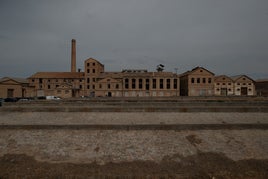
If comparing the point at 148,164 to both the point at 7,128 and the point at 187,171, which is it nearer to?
the point at 187,171

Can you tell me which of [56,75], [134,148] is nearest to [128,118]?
[134,148]

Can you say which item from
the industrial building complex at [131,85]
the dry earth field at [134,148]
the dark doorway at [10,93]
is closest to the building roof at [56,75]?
the industrial building complex at [131,85]

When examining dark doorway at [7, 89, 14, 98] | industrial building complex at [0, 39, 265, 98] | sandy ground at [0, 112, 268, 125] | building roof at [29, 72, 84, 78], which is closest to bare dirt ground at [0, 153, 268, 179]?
sandy ground at [0, 112, 268, 125]

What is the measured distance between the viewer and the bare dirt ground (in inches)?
264

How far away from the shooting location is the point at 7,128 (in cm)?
1000

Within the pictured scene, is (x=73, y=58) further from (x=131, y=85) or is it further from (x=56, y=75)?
(x=131, y=85)

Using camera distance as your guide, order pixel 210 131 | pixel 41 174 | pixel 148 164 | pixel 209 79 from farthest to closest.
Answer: pixel 209 79 < pixel 210 131 < pixel 148 164 < pixel 41 174

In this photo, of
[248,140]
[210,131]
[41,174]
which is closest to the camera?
[41,174]

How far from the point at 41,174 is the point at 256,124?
43.9 ft

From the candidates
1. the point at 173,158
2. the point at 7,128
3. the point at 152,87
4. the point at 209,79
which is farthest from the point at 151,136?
the point at 209,79

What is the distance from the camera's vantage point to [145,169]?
23.4ft

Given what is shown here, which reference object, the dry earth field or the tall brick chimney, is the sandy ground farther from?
the tall brick chimney

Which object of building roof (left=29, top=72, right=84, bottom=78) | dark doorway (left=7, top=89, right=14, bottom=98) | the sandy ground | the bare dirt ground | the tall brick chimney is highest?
the tall brick chimney

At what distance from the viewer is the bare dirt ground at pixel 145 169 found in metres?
6.71
